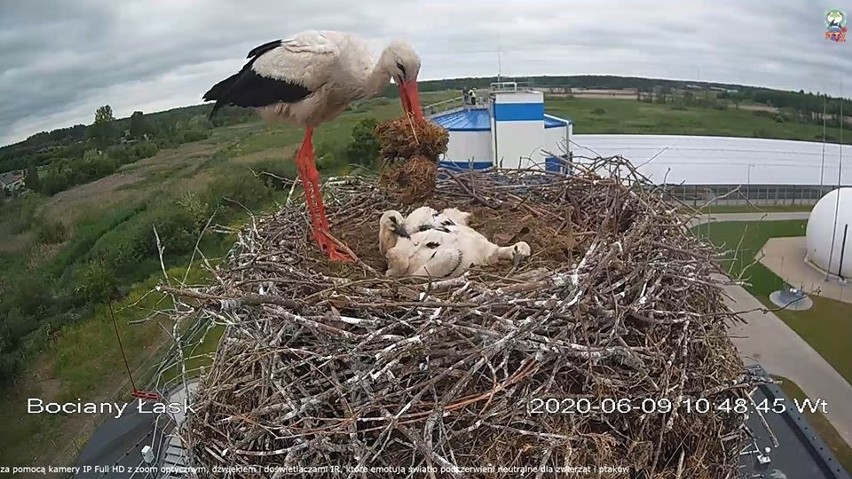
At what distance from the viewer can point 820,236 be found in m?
7.07

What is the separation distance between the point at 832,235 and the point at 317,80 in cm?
693

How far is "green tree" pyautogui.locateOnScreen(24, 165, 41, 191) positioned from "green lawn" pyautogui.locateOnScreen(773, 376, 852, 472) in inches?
211

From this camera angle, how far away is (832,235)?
689cm

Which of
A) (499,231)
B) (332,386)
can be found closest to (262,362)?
(332,386)

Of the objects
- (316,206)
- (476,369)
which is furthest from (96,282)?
(476,369)

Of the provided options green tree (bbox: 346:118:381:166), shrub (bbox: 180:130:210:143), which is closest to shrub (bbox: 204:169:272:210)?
shrub (bbox: 180:130:210:143)

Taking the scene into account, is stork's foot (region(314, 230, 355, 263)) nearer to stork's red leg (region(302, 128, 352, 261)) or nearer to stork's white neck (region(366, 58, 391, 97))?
stork's red leg (region(302, 128, 352, 261))

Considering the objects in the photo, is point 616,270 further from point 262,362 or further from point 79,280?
point 79,280

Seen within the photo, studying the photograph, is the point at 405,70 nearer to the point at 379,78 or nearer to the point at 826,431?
the point at 379,78

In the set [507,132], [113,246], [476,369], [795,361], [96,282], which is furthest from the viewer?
[507,132]

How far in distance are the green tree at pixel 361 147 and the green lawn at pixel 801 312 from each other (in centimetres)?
272

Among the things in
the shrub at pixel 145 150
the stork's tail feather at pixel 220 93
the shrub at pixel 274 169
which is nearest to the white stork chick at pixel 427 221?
the stork's tail feather at pixel 220 93

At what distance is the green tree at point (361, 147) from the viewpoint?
14.4 ft

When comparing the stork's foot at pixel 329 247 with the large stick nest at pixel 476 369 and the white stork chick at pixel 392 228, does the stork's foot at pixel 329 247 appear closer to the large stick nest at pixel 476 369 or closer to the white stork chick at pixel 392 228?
the white stork chick at pixel 392 228
